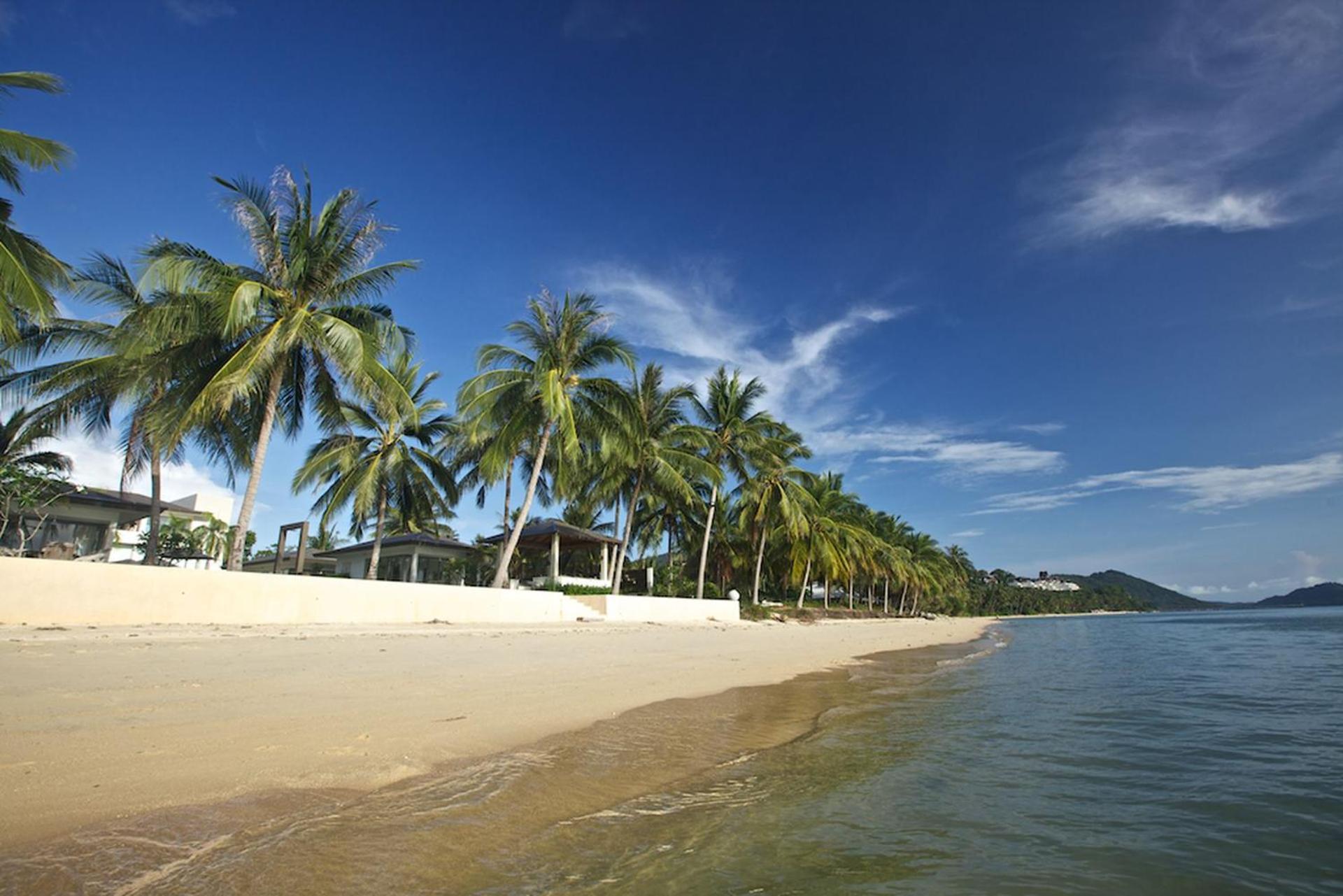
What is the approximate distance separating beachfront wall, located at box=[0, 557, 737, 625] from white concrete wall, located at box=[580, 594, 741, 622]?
340cm

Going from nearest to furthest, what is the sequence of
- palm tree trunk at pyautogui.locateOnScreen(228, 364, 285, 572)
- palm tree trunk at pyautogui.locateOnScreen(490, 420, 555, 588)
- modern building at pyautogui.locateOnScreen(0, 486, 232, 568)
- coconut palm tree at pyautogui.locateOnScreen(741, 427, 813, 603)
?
palm tree trunk at pyautogui.locateOnScreen(228, 364, 285, 572) → palm tree trunk at pyautogui.locateOnScreen(490, 420, 555, 588) → modern building at pyautogui.locateOnScreen(0, 486, 232, 568) → coconut palm tree at pyautogui.locateOnScreen(741, 427, 813, 603)

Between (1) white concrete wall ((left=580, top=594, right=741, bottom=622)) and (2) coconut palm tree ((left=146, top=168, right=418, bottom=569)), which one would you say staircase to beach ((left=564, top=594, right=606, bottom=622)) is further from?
(2) coconut palm tree ((left=146, top=168, right=418, bottom=569))

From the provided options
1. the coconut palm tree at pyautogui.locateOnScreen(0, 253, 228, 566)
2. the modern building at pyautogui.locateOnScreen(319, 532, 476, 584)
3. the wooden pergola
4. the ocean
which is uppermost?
the coconut palm tree at pyautogui.locateOnScreen(0, 253, 228, 566)

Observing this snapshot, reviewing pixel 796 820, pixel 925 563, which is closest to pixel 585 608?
pixel 796 820

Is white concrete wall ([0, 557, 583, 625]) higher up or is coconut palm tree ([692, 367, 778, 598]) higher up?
coconut palm tree ([692, 367, 778, 598])

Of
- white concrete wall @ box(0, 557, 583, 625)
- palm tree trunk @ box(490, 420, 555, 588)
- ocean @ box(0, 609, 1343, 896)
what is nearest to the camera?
ocean @ box(0, 609, 1343, 896)

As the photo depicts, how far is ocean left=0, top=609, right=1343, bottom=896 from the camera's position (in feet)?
8.83

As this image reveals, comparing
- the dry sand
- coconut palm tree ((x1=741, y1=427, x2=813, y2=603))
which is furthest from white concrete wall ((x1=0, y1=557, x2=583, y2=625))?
coconut palm tree ((x1=741, y1=427, x2=813, y2=603))

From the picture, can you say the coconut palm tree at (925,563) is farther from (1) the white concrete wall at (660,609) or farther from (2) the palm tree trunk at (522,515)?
(2) the palm tree trunk at (522,515)

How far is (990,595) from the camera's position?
115062 mm

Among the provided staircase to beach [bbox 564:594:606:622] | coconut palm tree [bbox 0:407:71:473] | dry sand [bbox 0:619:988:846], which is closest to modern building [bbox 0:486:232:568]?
coconut palm tree [bbox 0:407:71:473]

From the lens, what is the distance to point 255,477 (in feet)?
51.3

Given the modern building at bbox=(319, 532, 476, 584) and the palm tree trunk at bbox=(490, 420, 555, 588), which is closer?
the palm tree trunk at bbox=(490, 420, 555, 588)

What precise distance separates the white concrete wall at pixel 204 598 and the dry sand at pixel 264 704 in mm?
944
